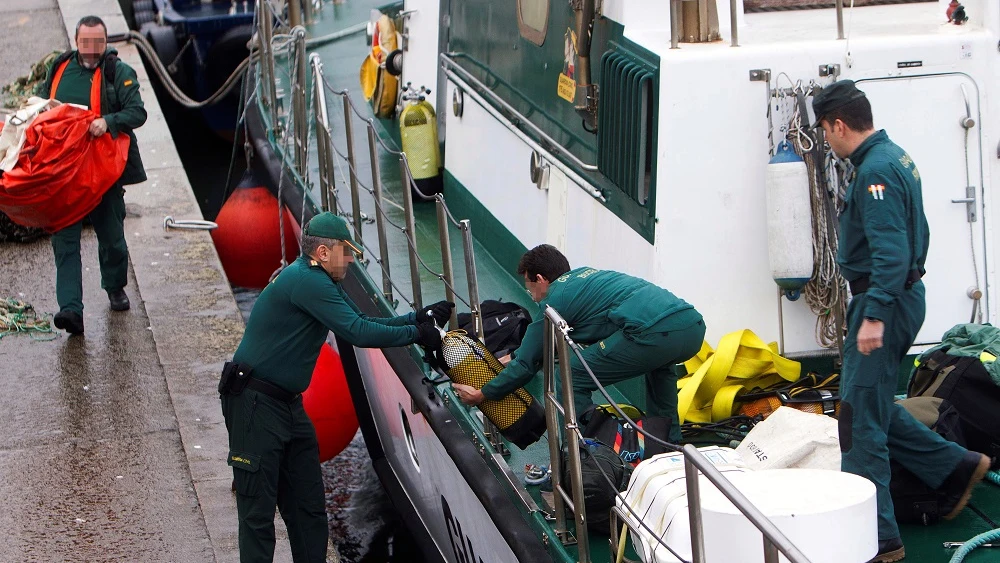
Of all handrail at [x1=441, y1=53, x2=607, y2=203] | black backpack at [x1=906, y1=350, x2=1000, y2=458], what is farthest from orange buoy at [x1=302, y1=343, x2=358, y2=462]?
black backpack at [x1=906, y1=350, x2=1000, y2=458]

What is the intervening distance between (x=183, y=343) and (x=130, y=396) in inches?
24.1

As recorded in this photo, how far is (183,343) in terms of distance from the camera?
6.33 metres

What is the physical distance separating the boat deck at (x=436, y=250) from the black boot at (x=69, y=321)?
1.50 m

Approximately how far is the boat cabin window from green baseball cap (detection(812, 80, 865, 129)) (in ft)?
6.19

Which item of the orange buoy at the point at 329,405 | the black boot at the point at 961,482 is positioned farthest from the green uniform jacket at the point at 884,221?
the orange buoy at the point at 329,405

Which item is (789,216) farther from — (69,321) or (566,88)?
(69,321)

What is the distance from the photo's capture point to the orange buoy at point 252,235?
7938 mm

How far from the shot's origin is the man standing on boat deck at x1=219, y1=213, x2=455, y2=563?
4.06m

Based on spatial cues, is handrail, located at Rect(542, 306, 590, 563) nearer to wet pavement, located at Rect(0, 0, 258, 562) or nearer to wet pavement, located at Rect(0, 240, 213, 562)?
wet pavement, located at Rect(0, 0, 258, 562)

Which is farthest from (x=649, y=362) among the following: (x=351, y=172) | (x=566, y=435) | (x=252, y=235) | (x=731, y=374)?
(x=252, y=235)

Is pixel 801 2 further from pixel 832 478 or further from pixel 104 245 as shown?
pixel 104 245

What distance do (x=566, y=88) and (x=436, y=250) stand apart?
4.97 feet

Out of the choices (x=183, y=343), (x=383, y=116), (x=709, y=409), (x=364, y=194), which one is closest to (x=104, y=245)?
(x=183, y=343)

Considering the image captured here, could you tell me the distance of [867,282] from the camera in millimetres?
3324
